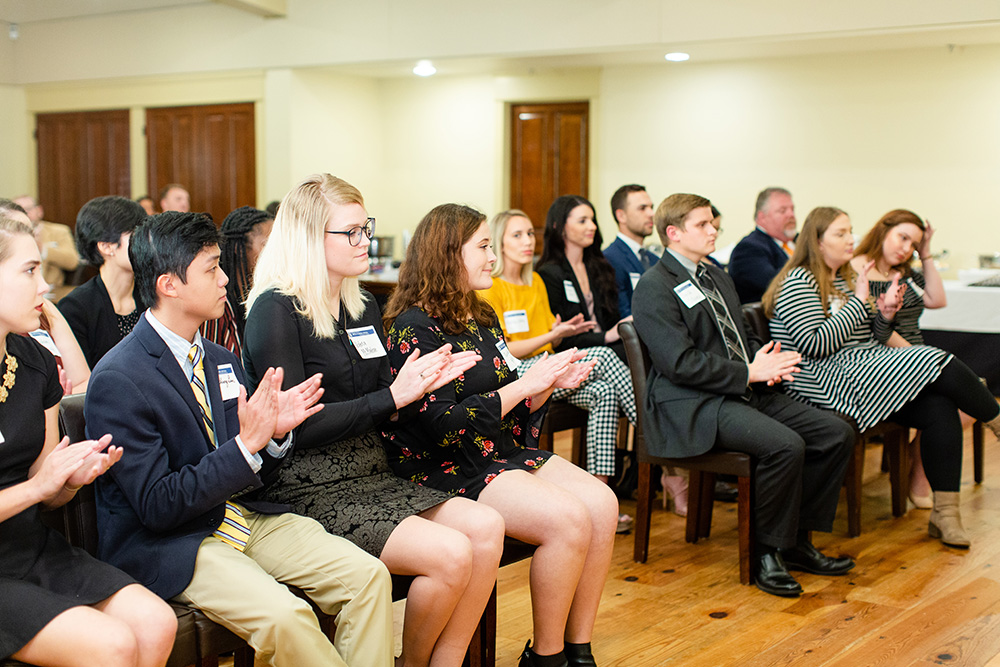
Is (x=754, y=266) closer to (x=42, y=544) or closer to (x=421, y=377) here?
(x=421, y=377)

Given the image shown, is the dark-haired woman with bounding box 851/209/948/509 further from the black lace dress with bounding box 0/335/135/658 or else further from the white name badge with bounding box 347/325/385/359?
the black lace dress with bounding box 0/335/135/658

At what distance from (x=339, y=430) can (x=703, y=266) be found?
1726mm

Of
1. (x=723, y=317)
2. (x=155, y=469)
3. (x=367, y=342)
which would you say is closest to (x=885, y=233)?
(x=723, y=317)

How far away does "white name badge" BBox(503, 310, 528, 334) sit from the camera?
151 inches

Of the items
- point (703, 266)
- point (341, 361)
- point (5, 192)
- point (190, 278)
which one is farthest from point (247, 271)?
point (5, 192)

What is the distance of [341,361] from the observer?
2225mm

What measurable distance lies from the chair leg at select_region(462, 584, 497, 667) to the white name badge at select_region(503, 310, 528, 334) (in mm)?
1663

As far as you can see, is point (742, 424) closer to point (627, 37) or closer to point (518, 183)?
point (627, 37)

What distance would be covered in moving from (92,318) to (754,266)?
3318 mm

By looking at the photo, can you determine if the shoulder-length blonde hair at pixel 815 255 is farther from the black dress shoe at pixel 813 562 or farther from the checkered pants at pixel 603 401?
the black dress shoe at pixel 813 562

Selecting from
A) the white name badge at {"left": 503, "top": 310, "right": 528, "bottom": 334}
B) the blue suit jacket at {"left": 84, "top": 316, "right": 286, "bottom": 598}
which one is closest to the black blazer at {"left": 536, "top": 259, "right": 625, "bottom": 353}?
the white name badge at {"left": 503, "top": 310, "right": 528, "bottom": 334}

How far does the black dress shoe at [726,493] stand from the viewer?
4175 mm

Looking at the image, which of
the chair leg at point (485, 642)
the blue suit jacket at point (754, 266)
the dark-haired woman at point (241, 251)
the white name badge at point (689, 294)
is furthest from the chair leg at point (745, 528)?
the blue suit jacket at point (754, 266)

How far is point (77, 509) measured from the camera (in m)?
1.83
